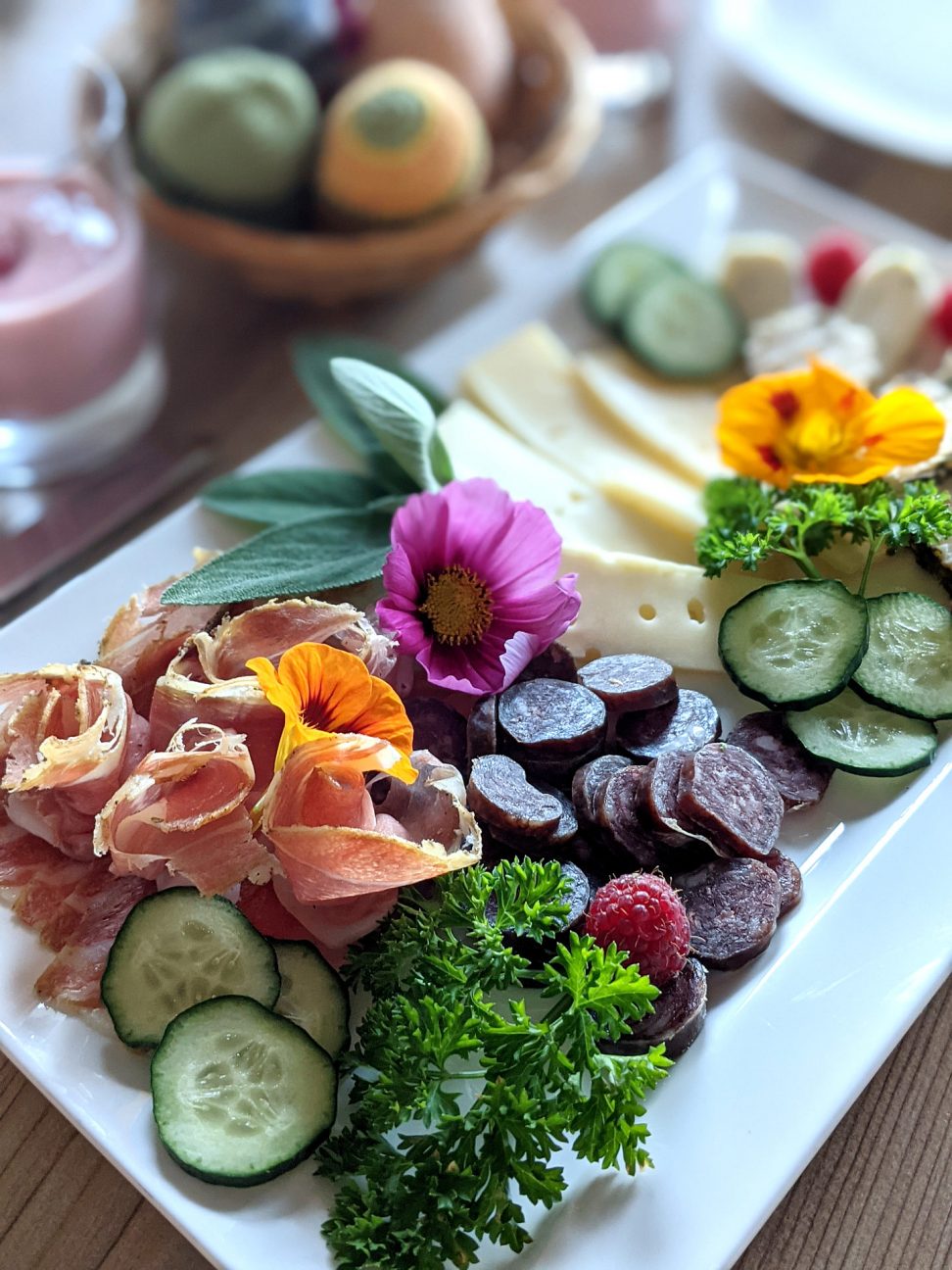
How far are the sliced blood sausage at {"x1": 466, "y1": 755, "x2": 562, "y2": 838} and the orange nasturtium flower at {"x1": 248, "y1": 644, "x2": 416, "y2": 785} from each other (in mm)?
97

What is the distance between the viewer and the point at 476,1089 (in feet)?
4.58

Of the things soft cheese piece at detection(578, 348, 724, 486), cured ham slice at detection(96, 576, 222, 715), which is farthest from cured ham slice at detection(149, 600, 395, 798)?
soft cheese piece at detection(578, 348, 724, 486)

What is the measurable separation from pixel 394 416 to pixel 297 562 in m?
0.27

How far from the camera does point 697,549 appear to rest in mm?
1807

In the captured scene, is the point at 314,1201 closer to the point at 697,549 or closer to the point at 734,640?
the point at 734,640

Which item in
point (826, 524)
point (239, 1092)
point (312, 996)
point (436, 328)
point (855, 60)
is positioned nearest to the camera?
point (239, 1092)

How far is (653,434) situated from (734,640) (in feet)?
1.96

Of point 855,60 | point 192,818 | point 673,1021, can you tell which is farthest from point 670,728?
point 855,60

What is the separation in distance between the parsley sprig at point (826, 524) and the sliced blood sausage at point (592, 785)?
357 millimetres

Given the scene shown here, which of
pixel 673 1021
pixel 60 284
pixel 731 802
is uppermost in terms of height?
pixel 60 284

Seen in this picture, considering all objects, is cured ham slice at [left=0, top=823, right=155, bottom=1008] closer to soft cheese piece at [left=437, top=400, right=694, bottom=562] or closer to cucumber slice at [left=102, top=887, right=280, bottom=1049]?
cucumber slice at [left=102, top=887, right=280, bottom=1049]

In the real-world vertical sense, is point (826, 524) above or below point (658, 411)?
above

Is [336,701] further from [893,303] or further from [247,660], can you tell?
[893,303]

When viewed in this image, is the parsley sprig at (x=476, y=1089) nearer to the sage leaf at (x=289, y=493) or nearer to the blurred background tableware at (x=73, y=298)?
the sage leaf at (x=289, y=493)
